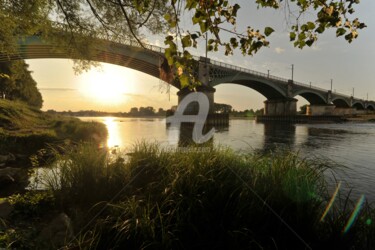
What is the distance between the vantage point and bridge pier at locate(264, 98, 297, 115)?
2763 inches

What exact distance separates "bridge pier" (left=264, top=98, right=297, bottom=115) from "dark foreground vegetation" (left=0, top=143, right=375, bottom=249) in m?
72.9

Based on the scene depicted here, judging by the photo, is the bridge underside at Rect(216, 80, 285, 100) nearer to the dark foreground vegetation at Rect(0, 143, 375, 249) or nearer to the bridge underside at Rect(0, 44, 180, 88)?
the bridge underside at Rect(0, 44, 180, 88)

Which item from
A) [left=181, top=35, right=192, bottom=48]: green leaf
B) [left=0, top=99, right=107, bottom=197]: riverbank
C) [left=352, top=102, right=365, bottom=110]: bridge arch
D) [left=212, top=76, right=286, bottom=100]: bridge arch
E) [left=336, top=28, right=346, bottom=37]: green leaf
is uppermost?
[left=212, top=76, right=286, bottom=100]: bridge arch

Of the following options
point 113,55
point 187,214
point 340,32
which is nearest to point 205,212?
point 187,214

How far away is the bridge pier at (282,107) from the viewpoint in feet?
230

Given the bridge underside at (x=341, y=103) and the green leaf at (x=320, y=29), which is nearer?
the green leaf at (x=320, y=29)

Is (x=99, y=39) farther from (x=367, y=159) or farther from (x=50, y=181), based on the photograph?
(x=367, y=159)

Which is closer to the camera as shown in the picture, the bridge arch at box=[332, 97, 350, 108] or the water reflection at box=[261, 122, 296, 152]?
the water reflection at box=[261, 122, 296, 152]

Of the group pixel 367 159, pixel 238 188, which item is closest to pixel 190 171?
pixel 238 188

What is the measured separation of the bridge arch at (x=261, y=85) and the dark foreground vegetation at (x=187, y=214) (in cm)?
4697

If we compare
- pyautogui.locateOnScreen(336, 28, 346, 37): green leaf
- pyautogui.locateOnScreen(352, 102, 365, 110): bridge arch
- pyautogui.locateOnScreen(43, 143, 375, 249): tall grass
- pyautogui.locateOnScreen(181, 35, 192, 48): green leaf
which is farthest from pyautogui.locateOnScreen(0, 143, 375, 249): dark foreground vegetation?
pyautogui.locateOnScreen(352, 102, 365, 110): bridge arch

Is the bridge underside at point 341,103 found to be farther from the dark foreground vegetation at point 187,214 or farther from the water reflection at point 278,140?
the dark foreground vegetation at point 187,214

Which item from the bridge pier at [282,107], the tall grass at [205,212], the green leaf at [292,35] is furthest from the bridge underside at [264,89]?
the green leaf at [292,35]

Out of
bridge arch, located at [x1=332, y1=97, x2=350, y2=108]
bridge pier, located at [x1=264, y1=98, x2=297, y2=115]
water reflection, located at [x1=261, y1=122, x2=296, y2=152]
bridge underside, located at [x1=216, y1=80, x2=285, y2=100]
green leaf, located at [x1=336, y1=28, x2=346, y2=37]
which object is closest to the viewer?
green leaf, located at [x1=336, y1=28, x2=346, y2=37]
